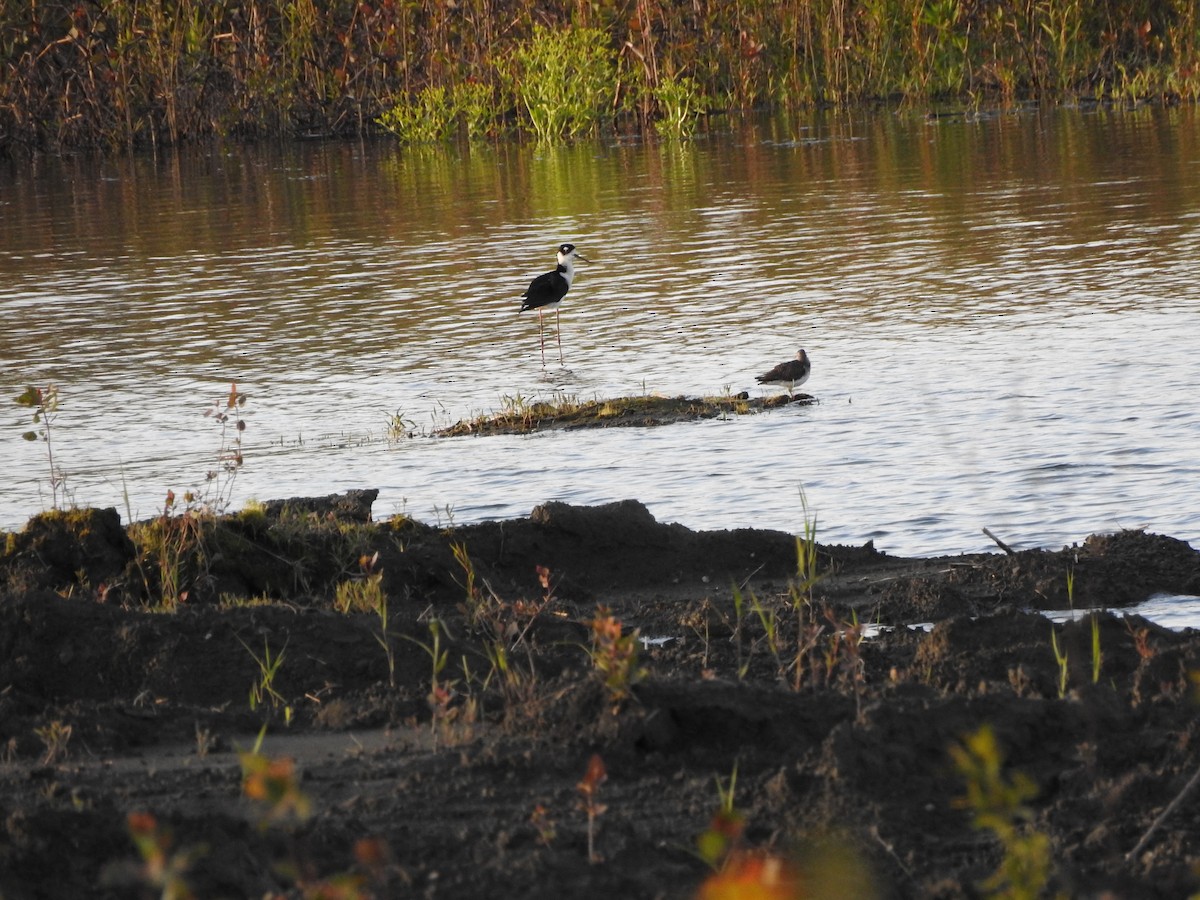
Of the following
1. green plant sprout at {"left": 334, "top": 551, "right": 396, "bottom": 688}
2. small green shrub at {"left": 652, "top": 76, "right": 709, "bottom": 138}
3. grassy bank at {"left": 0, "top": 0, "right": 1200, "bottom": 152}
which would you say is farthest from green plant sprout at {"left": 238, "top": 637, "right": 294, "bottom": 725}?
grassy bank at {"left": 0, "top": 0, "right": 1200, "bottom": 152}

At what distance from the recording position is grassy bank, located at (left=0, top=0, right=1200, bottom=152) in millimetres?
29547

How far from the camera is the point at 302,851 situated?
351 cm

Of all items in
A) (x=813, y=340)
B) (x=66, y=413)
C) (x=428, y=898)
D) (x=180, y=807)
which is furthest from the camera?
(x=813, y=340)

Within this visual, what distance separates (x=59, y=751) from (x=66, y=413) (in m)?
6.64

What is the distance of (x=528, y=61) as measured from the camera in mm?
29344

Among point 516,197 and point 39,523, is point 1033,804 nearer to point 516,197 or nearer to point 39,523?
point 39,523

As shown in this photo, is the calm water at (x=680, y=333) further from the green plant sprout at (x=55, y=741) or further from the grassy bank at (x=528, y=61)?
the grassy bank at (x=528, y=61)

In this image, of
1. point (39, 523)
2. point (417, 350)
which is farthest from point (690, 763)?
point (417, 350)

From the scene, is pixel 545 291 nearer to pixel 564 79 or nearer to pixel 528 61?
pixel 528 61

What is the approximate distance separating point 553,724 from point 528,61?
26.1 meters

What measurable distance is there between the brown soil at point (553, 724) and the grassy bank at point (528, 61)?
928 inches

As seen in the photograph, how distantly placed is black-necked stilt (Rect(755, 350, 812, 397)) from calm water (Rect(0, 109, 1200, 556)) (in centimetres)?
22

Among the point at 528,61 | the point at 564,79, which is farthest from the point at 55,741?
the point at 564,79

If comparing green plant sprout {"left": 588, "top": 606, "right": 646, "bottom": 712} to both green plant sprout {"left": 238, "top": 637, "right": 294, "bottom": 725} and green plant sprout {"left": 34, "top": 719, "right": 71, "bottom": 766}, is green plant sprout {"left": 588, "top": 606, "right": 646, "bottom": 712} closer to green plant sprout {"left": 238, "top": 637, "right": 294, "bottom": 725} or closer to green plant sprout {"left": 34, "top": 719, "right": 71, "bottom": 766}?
green plant sprout {"left": 238, "top": 637, "right": 294, "bottom": 725}
